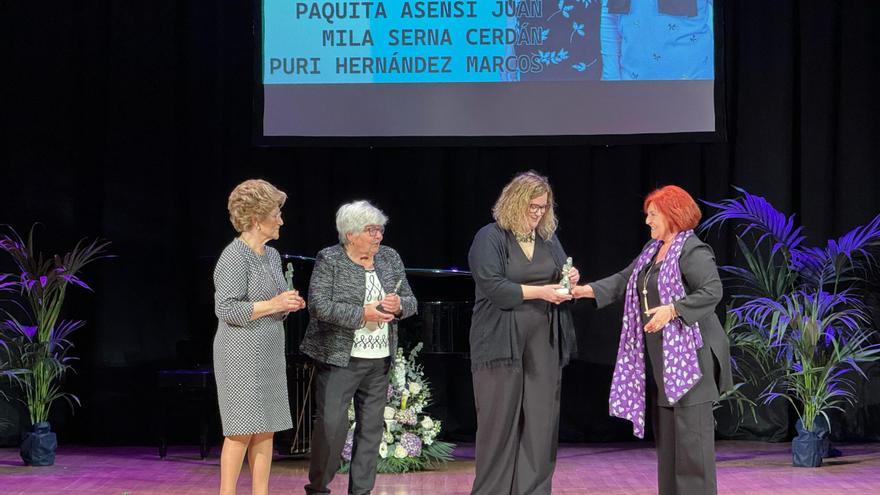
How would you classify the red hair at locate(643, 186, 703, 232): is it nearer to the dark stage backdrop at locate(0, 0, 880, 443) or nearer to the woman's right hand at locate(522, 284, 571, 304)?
the woman's right hand at locate(522, 284, 571, 304)

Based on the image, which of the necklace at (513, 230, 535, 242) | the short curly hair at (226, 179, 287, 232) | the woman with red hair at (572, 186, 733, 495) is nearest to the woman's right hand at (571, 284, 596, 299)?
the woman with red hair at (572, 186, 733, 495)

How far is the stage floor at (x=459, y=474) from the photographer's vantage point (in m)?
5.75

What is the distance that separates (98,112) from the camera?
7.50 meters

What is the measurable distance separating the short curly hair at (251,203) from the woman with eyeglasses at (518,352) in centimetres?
92

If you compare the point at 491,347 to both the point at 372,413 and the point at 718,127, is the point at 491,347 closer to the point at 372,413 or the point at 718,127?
the point at 372,413

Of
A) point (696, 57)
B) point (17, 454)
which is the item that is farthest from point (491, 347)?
point (17, 454)

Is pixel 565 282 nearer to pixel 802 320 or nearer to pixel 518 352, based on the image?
pixel 518 352

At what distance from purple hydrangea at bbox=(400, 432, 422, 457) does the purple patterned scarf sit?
1.88 meters

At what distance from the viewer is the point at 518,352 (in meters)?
4.54

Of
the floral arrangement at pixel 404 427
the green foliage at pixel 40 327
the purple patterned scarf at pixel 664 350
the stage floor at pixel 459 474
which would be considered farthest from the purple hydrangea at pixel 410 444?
the green foliage at pixel 40 327

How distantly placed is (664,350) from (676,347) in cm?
5

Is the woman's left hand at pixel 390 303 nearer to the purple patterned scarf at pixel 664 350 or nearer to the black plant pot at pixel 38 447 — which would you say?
the purple patterned scarf at pixel 664 350

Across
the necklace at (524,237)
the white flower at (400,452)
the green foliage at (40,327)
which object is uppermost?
the necklace at (524,237)

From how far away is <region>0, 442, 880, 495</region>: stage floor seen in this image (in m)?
A: 5.75
